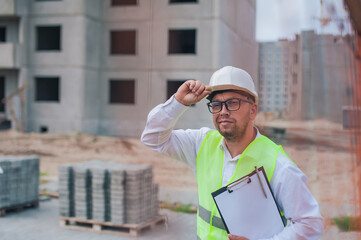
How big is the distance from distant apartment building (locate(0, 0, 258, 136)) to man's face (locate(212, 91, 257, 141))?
15123mm

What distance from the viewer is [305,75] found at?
25.7ft

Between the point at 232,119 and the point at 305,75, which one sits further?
the point at 305,75

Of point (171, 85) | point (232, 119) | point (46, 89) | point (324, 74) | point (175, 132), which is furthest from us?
point (46, 89)

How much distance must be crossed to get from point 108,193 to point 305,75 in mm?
3978

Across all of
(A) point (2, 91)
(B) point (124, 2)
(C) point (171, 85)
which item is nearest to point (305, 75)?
(C) point (171, 85)

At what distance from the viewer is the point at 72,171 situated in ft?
21.7

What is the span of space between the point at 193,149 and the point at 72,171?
444cm

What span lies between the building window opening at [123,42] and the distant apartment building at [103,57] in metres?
0.04

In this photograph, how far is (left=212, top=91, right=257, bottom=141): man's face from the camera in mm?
2166

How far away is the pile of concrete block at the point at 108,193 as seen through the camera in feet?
20.5

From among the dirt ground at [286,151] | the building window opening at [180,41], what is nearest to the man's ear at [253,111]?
the dirt ground at [286,151]

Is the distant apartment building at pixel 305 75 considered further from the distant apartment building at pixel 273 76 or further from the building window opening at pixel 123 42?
the building window opening at pixel 123 42

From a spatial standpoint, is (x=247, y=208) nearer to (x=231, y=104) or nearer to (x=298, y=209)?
(x=298, y=209)

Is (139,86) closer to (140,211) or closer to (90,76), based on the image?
(90,76)
